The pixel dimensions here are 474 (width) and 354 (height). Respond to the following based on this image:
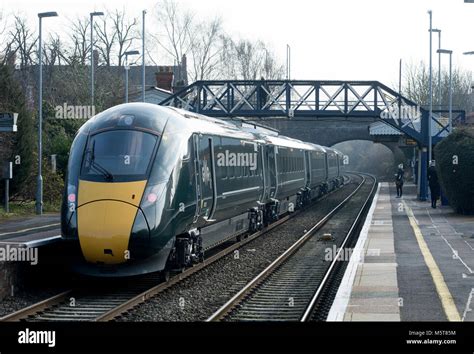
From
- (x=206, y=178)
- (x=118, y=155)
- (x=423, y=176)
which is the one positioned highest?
(x=118, y=155)

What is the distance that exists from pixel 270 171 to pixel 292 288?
10574 mm

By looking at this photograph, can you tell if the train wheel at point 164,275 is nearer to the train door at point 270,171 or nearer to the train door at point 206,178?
the train door at point 206,178

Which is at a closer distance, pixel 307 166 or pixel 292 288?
pixel 292 288

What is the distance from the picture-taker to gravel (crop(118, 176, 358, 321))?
37.8 ft

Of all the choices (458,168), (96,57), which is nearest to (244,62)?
(96,57)

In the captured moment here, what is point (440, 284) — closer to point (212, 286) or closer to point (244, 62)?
point (212, 286)

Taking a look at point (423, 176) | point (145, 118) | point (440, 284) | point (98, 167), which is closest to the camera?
point (98, 167)

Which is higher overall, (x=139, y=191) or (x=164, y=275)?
(x=139, y=191)

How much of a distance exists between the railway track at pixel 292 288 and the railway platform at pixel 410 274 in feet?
1.31

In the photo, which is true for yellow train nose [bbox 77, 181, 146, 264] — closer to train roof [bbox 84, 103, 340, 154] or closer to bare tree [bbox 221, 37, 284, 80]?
train roof [bbox 84, 103, 340, 154]

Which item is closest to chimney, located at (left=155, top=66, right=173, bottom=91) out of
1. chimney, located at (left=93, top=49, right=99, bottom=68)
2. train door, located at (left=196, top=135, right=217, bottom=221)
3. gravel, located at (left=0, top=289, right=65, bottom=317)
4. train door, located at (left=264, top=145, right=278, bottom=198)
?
chimney, located at (left=93, top=49, right=99, bottom=68)

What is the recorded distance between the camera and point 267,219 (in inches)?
1015

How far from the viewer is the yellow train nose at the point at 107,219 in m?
12.7

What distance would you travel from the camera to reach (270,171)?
2464cm
